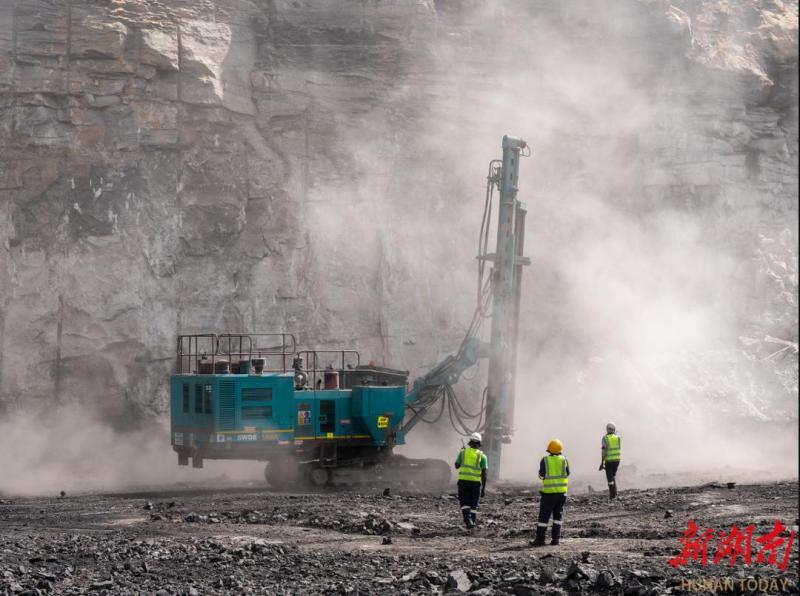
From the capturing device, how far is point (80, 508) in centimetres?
1900

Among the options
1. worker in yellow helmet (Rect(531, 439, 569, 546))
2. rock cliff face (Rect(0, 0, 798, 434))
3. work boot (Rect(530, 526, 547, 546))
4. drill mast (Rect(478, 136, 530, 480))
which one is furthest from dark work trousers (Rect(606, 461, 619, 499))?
rock cliff face (Rect(0, 0, 798, 434))

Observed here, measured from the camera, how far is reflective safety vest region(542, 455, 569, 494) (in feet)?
48.4

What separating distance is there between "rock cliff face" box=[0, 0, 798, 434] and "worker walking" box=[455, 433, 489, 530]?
1631 centimetres

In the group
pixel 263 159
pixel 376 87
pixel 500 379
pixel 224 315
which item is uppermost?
pixel 376 87

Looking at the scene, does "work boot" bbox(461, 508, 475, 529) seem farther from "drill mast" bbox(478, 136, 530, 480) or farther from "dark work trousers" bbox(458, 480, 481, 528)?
"drill mast" bbox(478, 136, 530, 480)

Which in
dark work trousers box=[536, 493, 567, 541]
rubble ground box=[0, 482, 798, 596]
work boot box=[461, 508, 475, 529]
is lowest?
rubble ground box=[0, 482, 798, 596]

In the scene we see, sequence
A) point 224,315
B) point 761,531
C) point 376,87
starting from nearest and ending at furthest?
point 761,531, point 224,315, point 376,87

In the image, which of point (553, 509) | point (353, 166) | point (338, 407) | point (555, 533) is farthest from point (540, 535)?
point (353, 166)

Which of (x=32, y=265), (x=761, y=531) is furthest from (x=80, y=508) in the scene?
(x=32, y=265)

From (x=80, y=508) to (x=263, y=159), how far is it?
1630cm

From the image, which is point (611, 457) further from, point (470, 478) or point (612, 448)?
point (470, 478)

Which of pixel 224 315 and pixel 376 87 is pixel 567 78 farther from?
pixel 224 315

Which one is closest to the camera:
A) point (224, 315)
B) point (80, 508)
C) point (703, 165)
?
point (80, 508)

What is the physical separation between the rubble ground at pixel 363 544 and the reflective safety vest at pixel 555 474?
79 cm
